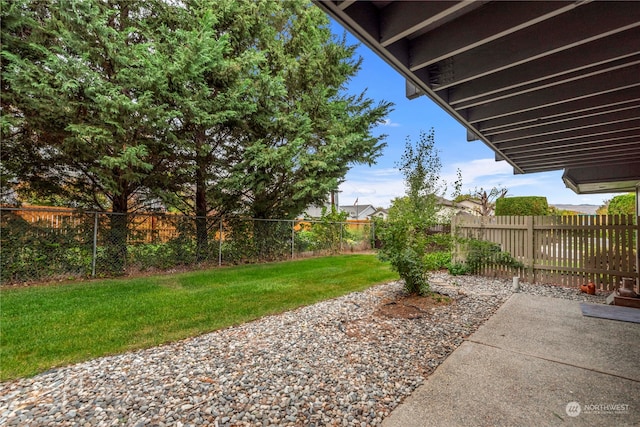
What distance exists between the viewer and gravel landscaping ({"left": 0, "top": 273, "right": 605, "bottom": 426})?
1.83 m

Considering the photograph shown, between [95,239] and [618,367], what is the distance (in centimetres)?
809

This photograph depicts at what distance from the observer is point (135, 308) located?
13.2 ft

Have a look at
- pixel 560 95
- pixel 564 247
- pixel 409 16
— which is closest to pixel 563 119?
pixel 560 95

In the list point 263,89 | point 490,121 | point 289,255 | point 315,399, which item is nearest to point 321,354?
point 315,399

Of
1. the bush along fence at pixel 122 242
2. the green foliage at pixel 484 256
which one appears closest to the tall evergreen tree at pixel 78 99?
the bush along fence at pixel 122 242

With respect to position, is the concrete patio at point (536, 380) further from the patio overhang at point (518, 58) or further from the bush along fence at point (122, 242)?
the bush along fence at point (122, 242)

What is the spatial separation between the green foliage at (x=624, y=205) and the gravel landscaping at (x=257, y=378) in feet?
38.1

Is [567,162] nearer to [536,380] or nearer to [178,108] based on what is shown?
[536,380]

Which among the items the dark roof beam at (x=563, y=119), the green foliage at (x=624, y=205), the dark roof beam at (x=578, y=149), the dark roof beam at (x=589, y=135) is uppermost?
the dark roof beam at (x=563, y=119)

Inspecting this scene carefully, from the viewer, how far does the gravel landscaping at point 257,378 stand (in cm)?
183

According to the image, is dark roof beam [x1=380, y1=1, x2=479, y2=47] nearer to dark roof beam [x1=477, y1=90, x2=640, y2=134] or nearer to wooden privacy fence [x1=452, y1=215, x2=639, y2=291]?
dark roof beam [x1=477, y1=90, x2=640, y2=134]

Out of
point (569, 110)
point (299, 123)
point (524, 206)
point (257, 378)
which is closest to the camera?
point (257, 378)

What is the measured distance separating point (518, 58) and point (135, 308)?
208 inches

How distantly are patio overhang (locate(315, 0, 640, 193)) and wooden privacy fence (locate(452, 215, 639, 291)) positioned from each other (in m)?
2.03
